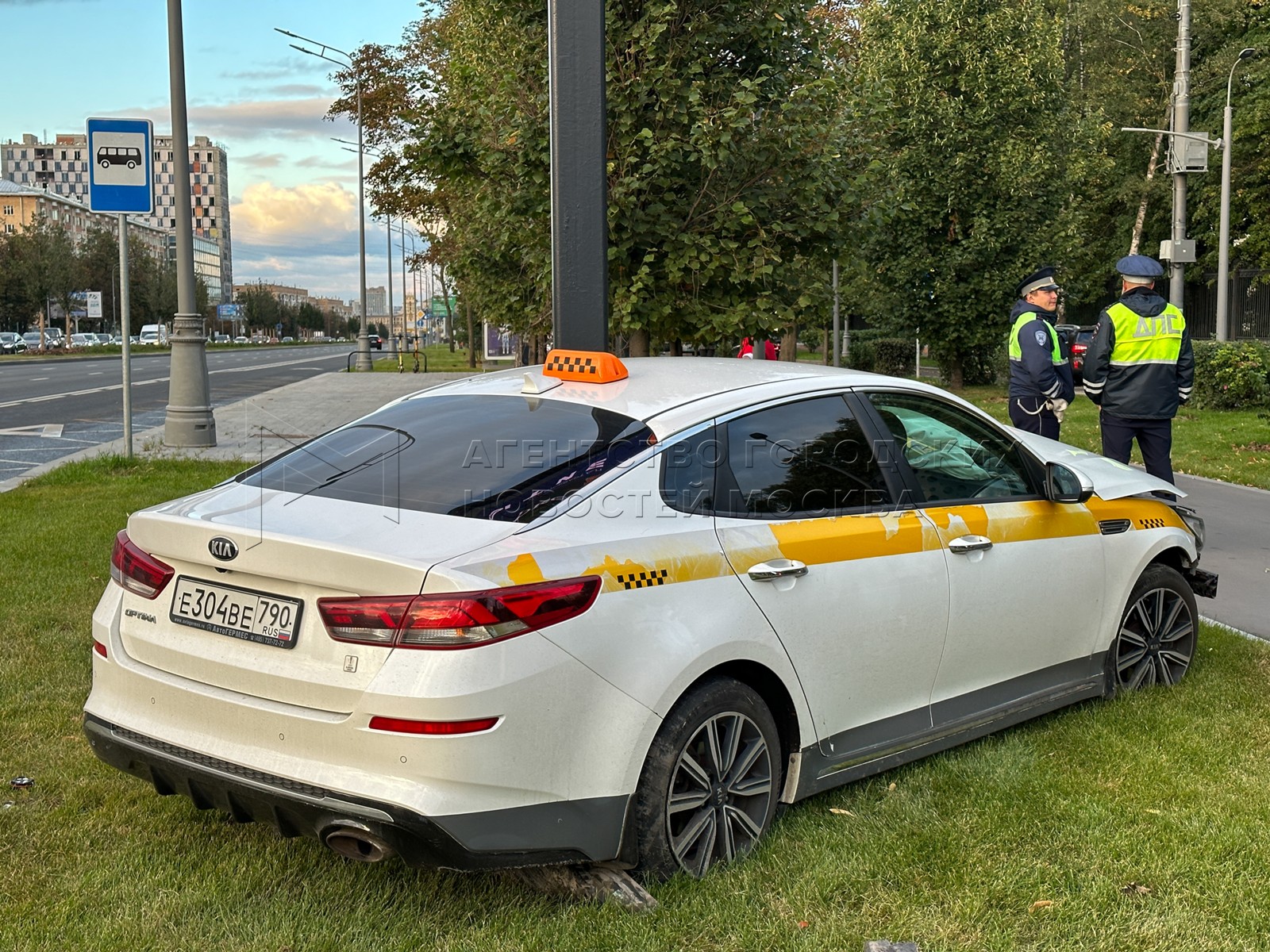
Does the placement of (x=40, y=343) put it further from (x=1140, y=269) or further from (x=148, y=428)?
(x=1140, y=269)

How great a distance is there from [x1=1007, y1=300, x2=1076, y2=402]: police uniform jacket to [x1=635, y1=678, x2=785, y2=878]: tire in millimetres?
5390

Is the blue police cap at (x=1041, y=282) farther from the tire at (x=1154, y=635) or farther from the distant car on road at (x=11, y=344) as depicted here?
the distant car on road at (x=11, y=344)

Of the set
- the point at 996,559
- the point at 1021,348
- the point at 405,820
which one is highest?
the point at 1021,348

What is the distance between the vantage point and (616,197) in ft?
30.1

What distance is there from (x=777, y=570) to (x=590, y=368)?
106 cm

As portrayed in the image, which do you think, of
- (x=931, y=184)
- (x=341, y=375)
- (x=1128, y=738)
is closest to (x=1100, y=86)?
(x=931, y=184)

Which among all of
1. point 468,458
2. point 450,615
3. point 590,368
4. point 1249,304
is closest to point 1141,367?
point 590,368

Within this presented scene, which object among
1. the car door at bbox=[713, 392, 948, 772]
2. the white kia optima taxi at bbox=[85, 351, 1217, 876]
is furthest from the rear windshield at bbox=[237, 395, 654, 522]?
the car door at bbox=[713, 392, 948, 772]

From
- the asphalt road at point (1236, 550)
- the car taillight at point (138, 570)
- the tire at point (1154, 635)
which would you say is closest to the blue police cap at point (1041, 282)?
the asphalt road at point (1236, 550)

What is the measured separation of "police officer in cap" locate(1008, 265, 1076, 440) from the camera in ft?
27.7

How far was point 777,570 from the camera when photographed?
3.73 meters

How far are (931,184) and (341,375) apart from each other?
22.9 metres

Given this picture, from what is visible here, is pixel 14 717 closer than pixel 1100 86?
Yes

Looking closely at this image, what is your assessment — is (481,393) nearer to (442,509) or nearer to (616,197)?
(442,509)
